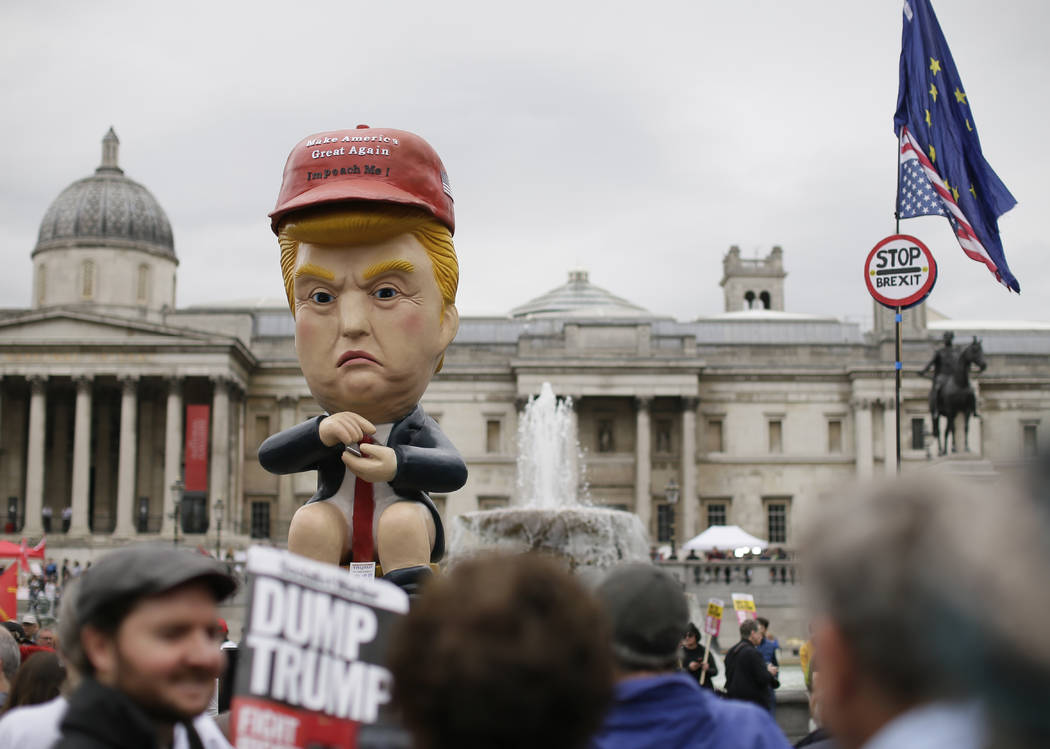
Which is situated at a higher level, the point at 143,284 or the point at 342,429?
the point at 143,284

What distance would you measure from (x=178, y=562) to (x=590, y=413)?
176 feet

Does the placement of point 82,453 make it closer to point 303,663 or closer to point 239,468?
point 239,468

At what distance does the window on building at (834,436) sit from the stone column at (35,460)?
3487 centimetres

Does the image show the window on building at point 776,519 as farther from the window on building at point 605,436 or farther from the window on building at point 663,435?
the window on building at point 605,436

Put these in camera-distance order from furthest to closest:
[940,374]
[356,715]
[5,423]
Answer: [5,423] → [940,374] → [356,715]

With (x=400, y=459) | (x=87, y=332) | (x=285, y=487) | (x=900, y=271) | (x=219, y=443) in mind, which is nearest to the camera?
(x=400, y=459)

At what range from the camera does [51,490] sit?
54.0 m

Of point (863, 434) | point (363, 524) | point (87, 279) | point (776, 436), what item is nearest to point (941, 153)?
point (363, 524)

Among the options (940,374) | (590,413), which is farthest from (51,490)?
(940,374)

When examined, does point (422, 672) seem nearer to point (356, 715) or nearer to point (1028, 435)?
point (356, 715)

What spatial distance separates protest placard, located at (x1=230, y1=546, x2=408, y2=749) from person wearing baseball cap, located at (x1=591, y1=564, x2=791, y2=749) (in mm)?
597

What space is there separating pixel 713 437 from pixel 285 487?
19.9 metres

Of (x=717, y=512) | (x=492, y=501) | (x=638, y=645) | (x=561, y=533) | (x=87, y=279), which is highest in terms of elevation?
(x=87, y=279)

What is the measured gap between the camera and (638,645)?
3.12 metres
